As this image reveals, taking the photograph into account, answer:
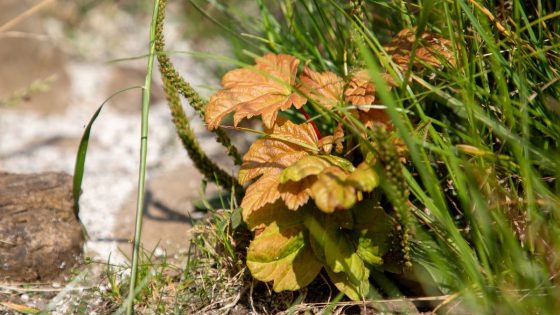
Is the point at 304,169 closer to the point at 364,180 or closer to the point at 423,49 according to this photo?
the point at 364,180

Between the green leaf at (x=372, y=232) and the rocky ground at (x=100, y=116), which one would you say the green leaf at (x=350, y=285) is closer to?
the green leaf at (x=372, y=232)

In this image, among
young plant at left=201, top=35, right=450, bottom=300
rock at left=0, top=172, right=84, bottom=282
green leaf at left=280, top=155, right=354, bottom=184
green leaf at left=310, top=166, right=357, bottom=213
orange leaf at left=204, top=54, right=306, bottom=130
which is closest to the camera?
green leaf at left=310, top=166, right=357, bottom=213

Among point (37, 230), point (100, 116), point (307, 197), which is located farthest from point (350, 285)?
point (100, 116)

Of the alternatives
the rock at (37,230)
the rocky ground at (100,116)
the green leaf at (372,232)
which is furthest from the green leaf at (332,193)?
the rock at (37,230)

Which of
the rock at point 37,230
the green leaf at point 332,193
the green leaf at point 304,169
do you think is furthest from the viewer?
the rock at point 37,230

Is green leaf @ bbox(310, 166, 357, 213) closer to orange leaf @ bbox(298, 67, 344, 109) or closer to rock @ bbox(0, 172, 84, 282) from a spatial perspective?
orange leaf @ bbox(298, 67, 344, 109)

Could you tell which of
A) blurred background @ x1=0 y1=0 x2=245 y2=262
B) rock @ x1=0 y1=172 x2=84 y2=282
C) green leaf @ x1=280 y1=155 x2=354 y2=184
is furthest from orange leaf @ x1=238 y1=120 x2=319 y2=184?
rock @ x1=0 y1=172 x2=84 y2=282
